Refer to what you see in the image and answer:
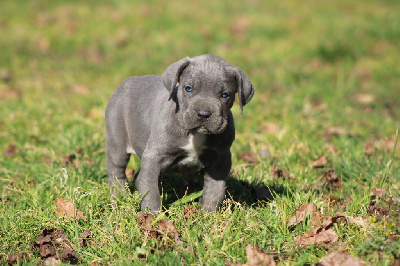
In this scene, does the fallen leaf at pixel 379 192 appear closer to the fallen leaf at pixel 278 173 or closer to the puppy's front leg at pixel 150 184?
the fallen leaf at pixel 278 173

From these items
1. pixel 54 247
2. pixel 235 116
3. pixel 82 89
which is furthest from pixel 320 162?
pixel 82 89

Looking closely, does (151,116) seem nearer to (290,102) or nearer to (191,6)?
(290,102)

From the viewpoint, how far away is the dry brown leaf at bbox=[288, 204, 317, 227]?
163 inches

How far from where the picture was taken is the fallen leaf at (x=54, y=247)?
12.6 ft

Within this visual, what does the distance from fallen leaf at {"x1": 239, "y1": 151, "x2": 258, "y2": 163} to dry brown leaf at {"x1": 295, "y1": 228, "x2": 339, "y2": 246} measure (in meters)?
2.10

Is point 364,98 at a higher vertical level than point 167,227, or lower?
lower

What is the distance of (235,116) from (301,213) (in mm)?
3811

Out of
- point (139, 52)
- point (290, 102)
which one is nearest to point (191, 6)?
point (139, 52)

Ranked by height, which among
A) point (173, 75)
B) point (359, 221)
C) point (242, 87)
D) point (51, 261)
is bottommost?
point (51, 261)

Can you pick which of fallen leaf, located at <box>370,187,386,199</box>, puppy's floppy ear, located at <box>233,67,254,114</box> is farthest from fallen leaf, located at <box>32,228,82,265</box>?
fallen leaf, located at <box>370,187,386,199</box>

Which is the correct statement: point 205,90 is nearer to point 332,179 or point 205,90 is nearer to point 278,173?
point 278,173

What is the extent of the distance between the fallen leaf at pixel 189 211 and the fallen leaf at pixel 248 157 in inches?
69.9

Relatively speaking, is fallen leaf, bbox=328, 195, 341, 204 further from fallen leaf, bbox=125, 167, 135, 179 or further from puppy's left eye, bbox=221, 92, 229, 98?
fallen leaf, bbox=125, 167, 135, 179

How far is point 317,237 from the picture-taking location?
12.8ft
